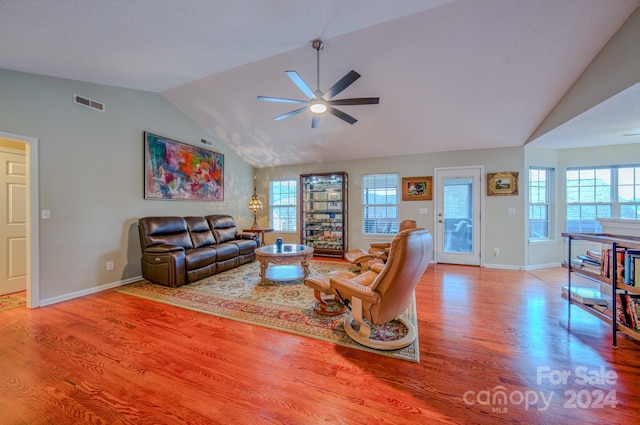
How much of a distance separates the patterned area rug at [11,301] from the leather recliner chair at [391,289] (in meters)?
3.89

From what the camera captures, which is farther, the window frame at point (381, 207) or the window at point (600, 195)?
the window frame at point (381, 207)

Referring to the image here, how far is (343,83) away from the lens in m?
2.56

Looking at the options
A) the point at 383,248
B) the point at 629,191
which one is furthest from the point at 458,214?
the point at 629,191

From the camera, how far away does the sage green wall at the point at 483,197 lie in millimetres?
4562

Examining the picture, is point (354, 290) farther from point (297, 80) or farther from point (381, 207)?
point (381, 207)

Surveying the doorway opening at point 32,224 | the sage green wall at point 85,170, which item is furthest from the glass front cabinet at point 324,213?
the doorway opening at point 32,224

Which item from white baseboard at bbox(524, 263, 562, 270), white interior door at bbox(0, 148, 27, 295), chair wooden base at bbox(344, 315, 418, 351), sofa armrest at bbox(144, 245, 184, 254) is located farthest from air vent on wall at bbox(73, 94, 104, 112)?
white baseboard at bbox(524, 263, 562, 270)

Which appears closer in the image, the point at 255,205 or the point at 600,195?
the point at 600,195

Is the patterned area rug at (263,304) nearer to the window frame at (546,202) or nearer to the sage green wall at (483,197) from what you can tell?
the sage green wall at (483,197)

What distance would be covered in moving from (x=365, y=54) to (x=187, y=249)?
3.96 meters

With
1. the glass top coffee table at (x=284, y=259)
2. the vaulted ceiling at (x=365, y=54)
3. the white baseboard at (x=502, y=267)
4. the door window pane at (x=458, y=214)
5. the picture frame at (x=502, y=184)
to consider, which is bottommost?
the white baseboard at (x=502, y=267)

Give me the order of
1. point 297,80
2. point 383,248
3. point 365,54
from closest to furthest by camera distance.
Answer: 1. point 297,80
2. point 365,54
3. point 383,248

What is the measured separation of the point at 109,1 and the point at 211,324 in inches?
114

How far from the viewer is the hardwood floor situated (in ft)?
4.56
